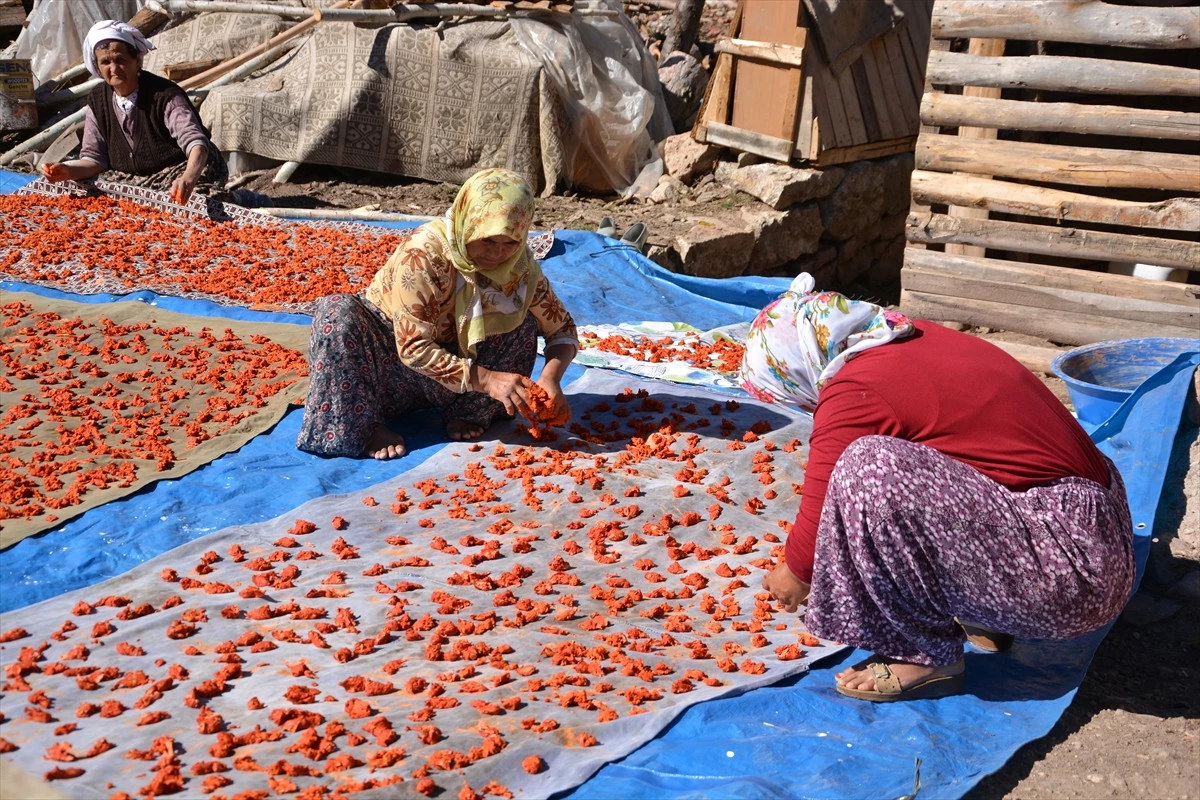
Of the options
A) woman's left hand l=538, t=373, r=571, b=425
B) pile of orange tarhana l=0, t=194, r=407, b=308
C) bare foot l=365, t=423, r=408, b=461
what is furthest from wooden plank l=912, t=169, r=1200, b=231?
bare foot l=365, t=423, r=408, b=461

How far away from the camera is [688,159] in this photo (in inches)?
338

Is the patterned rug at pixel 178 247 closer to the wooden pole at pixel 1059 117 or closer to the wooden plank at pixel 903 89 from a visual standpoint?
the wooden pole at pixel 1059 117

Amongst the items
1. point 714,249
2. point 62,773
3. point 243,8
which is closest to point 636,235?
point 714,249

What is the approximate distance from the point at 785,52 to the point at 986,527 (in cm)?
615

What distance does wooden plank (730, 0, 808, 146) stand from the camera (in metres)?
7.88

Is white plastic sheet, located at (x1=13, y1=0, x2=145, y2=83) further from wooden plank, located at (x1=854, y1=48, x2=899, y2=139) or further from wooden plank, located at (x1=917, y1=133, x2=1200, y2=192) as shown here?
wooden plank, located at (x1=917, y1=133, x2=1200, y2=192)

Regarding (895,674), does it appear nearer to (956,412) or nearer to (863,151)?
(956,412)

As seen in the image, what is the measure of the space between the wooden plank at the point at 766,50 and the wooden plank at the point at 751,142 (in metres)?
0.55

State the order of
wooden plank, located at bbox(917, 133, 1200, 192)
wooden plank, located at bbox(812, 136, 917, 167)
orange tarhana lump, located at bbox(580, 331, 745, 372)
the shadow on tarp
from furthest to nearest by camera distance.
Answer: wooden plank, located at bbox(812, 136, 917, 167), wooden plank, located at bbox(917, 133, 1200, 192), orange tarhana lump, located at bbox(580, 331, 745, 372), the shadow on tarp

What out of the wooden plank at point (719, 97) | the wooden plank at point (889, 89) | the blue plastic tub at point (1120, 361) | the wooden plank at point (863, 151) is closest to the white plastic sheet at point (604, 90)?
the wooden plank at point (719, 97)

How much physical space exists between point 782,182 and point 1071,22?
2569 millimetres

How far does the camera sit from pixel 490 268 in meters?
3.79

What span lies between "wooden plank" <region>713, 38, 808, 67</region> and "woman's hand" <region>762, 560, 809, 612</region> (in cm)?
596

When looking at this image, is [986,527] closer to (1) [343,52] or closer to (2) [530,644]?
(2) [530,644]
